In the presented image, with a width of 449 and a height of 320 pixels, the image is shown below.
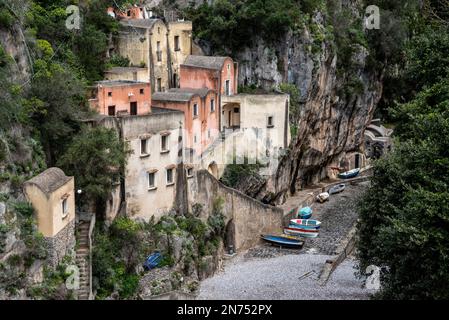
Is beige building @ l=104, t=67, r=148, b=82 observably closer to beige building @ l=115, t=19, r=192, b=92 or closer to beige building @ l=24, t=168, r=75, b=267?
beige building @ l=115, t=19, r=192, b=92

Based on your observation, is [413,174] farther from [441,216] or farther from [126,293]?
[126,293]

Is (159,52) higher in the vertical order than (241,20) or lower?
lower

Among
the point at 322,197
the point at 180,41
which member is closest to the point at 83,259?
the point at 180,41

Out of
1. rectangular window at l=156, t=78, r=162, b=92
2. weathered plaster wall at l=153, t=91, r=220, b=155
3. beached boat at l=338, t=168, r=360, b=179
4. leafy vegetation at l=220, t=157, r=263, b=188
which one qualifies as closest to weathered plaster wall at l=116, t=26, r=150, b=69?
rectangular window at l=156, t=78, r=162, b=92

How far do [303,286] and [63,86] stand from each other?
14587mm

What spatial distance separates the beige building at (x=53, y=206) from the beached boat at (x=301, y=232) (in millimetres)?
18325

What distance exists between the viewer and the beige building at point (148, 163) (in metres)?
38.8

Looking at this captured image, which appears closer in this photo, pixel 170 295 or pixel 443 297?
pixel 443 297

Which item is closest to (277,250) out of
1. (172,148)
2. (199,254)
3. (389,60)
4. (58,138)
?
(199,254)

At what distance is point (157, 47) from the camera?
49.4 metres

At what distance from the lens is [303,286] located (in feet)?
129

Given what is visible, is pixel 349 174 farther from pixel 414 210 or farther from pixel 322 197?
pixel 414 210

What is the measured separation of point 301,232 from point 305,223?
49.5 inches

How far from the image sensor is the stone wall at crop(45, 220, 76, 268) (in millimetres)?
31172
